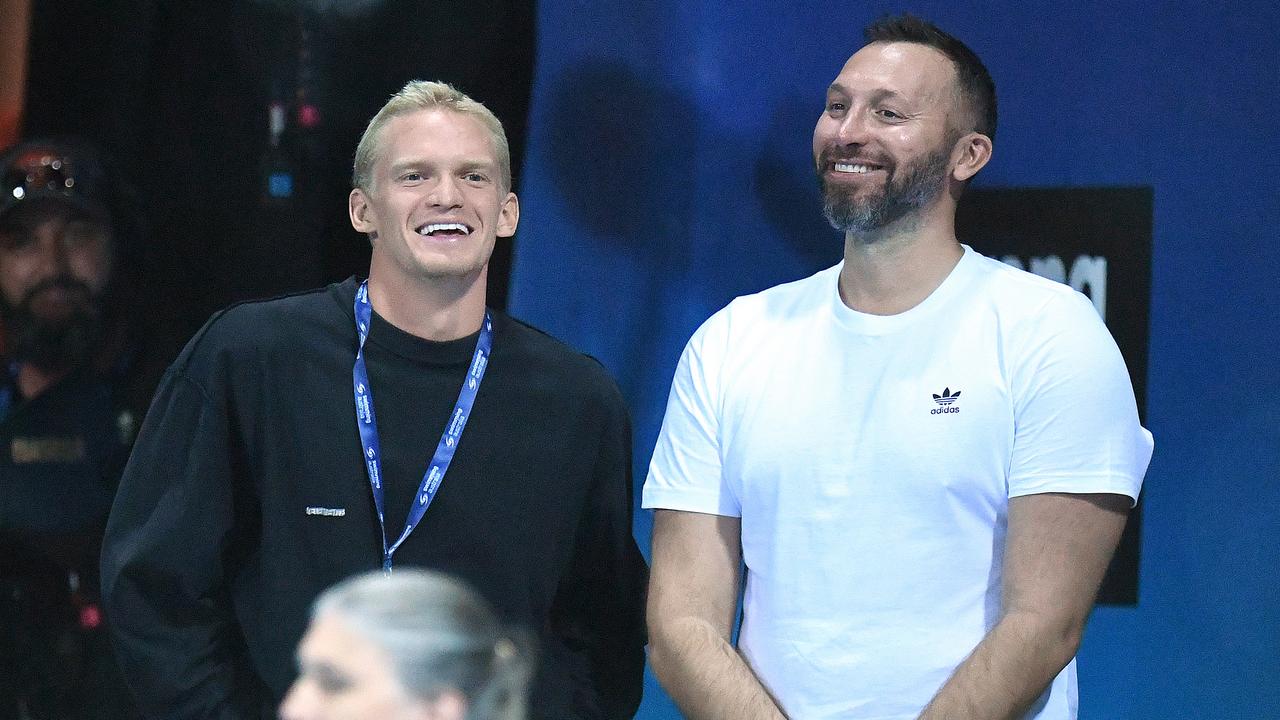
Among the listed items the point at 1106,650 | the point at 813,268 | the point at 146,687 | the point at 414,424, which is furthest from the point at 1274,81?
the point at 146,687

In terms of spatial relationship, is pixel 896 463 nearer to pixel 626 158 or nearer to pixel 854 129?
pixel 854 129

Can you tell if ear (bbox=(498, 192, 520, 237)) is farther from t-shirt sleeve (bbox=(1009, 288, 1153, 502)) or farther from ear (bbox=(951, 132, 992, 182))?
t-shirt sleeve (bbox=(1009, 288, 1153, 502))

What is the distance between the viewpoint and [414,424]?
8.30 feet

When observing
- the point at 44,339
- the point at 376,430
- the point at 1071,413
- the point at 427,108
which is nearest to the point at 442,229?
the point at 427,108

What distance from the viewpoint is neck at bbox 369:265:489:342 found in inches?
100

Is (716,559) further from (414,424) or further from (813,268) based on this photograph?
(813,268)

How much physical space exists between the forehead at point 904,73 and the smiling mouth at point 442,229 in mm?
669

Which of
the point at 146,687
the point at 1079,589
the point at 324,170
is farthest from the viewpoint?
the point at 324,170

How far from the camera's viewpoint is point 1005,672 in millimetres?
2199

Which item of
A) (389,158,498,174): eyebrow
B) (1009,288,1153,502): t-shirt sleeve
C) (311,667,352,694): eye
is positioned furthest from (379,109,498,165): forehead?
(311,667,352,694): eye

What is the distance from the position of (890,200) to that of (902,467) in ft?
1.48

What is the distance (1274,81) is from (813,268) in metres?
1.02

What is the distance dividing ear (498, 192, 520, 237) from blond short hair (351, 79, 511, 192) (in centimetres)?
2

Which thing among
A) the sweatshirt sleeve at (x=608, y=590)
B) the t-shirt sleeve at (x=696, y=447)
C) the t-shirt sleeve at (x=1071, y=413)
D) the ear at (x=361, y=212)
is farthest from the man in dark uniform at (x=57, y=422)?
the t-shirt sleeve at (x=1071, y=413)
